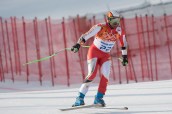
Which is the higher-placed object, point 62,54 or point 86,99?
point 62,54

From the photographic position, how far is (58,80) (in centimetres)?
1315

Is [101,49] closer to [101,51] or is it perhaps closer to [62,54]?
[101,51]

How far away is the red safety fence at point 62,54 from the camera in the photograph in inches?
516

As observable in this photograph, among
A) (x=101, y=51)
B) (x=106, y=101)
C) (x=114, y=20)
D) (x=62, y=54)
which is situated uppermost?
(x=62, y=54)

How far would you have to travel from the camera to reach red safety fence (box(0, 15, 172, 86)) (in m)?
13.1

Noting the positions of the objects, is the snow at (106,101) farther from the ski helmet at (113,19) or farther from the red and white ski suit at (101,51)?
the ski helmet at (113,19)

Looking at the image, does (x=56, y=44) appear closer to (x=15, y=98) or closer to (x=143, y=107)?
(x=15, y=98)

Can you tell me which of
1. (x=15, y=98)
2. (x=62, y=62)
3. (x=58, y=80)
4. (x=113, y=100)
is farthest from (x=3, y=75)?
(x=113, y=100)

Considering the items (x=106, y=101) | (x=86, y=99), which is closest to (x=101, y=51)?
(x=106, y=101)

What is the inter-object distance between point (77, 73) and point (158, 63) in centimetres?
321

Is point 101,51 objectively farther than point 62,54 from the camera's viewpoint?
No

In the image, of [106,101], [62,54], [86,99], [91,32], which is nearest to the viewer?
[91,32]

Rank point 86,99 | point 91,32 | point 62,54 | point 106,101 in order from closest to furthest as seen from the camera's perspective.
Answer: point 91,32, point 106,101, point 86,99, point 62,54

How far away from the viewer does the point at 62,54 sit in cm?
1491
